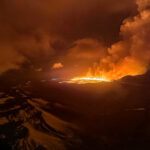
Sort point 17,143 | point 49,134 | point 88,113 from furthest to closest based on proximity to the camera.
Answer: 1. point 88,113
2. point 49,134
3. point 17,143

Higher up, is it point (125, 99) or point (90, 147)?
point (125, 99)

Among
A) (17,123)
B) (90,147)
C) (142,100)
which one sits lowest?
(90,147)

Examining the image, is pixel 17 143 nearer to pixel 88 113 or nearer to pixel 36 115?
pixel 36 115

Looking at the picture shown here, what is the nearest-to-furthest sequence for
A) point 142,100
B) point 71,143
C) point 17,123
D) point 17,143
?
1. point 17,143
2. point 71,143
3. point 17,123
4. point 142,100

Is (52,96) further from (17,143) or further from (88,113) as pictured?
(17,143)

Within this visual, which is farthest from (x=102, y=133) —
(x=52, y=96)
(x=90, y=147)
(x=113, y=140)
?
(x=52, y=96)

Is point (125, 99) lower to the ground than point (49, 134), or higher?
higher

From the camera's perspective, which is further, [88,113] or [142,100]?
[142,100]

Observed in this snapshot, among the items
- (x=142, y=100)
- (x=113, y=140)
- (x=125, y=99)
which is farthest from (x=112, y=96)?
(x=113, y=140)

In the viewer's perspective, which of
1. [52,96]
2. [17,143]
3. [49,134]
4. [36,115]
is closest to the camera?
[17,143]
